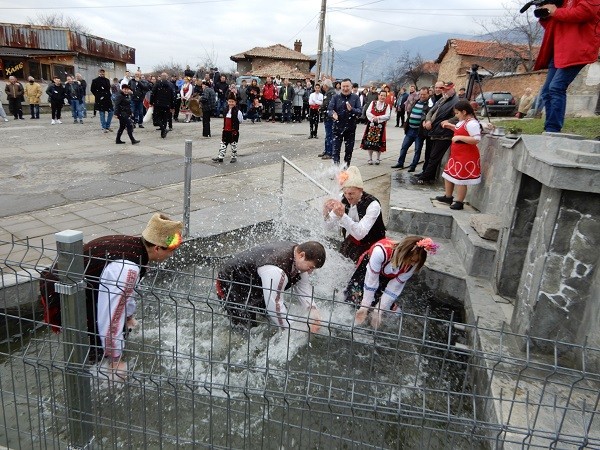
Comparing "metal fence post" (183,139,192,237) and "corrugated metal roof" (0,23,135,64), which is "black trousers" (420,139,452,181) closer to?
"metal fence post" (183,139,192,237)

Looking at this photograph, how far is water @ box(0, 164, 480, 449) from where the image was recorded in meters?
2.01

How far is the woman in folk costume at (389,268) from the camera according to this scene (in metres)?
3.62

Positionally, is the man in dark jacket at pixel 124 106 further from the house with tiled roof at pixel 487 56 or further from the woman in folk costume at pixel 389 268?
the house with tiled roof at pixel 487 56

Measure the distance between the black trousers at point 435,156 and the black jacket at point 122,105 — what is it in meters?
8.02

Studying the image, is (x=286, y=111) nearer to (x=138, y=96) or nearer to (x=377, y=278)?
(x=138, y=96)

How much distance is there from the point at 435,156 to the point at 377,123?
2.77 meters

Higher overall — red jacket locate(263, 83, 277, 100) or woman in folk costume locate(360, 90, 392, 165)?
red jacket locate(263, 83, 277, 100)

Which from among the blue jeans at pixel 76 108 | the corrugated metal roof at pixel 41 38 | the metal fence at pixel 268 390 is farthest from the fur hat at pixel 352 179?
the corrugated metal roof at pixel 41 38

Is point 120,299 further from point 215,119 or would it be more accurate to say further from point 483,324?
point 215,119

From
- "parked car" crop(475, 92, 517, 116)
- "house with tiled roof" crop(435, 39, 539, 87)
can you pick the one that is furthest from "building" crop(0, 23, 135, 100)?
"house with tiled roof" crop(435, 39, 539, 87)

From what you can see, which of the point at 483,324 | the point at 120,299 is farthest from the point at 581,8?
the point at 120,299

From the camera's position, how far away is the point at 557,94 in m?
5.02

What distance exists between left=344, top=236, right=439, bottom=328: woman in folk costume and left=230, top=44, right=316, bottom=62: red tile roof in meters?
45.3

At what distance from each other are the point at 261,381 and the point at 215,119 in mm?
17354
